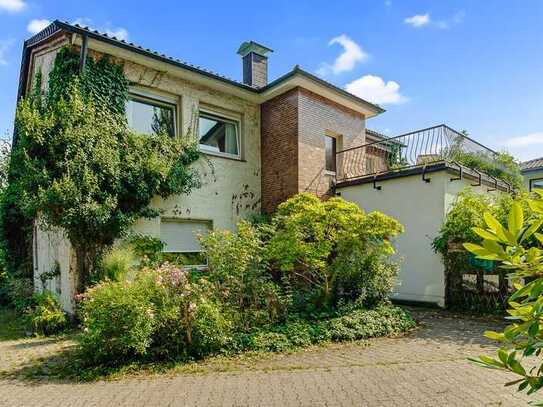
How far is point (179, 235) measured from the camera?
10.6m

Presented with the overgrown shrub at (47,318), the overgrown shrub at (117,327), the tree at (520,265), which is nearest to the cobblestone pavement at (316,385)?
the overgrown shrub at (117,327)

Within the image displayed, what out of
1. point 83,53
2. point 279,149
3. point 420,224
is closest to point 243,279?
point 420,224

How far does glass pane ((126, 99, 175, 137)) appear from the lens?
1009 cm

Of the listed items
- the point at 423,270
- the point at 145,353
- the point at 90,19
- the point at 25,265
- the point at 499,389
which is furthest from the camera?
the point at 25,265

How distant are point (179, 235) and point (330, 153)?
20.4 feet

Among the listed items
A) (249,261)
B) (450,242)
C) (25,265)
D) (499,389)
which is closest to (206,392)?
(249,261)

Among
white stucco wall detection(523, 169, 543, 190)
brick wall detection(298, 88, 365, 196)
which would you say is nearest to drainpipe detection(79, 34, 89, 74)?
brick wall detection(298, 88, 365, 196)

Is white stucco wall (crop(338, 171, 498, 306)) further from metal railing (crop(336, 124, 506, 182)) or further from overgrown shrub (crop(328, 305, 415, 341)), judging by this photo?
overgrown shrub (crop(328, 305, 415, 341))

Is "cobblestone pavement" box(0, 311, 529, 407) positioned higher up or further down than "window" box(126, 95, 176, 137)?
further down

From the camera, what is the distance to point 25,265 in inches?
456

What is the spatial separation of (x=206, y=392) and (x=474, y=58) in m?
7.71

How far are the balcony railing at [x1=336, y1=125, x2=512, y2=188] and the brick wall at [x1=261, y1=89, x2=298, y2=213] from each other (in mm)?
2259

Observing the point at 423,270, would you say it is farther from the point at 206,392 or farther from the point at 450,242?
the point at 206,392

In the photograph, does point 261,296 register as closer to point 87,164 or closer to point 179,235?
point 179,235
